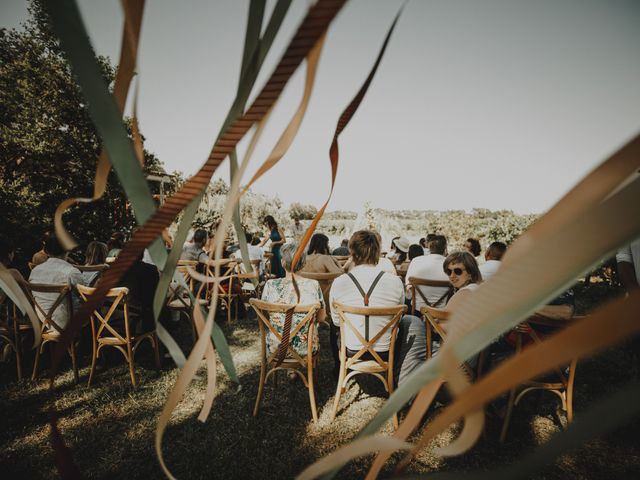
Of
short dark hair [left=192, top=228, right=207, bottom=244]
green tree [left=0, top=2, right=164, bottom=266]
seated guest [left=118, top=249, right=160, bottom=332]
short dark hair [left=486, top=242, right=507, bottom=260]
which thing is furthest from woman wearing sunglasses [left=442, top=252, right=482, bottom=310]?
green tree [left=0, top=2, right=164, bottom=266]

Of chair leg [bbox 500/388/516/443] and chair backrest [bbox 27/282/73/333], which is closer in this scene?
chair leg [bbox 500/388/516/443]

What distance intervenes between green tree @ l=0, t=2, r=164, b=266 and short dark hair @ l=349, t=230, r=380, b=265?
7.23m

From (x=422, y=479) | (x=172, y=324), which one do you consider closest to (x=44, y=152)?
(x=172, y=324)

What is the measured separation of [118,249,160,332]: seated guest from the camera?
345cm

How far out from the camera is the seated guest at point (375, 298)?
2.79m

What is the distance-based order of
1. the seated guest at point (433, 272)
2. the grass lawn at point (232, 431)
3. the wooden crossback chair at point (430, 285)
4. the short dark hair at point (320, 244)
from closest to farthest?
1. the grass lawn at point (232, 431)
2. the wooden crossback chair at point (430, 285)
3. the seated guest at point (433, 272)
4. the short dark hair at point (320, 244)

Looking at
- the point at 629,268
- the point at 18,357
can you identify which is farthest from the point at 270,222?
the point at 629,268

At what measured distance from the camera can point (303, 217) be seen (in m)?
34.5

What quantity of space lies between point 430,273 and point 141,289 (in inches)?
142

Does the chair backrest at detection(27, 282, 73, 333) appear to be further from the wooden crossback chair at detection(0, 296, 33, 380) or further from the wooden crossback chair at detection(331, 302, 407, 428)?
the wooden crossback chair at detection(331, 302, 407, 428)

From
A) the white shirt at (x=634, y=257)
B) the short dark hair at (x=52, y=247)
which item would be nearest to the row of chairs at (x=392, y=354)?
the white shirt at (x=634, y=257)

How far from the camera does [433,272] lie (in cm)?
402

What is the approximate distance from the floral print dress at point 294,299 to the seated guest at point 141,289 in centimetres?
142

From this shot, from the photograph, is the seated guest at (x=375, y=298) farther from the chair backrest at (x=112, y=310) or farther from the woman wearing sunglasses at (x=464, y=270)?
the chair backrest at (x=112, y=310)
